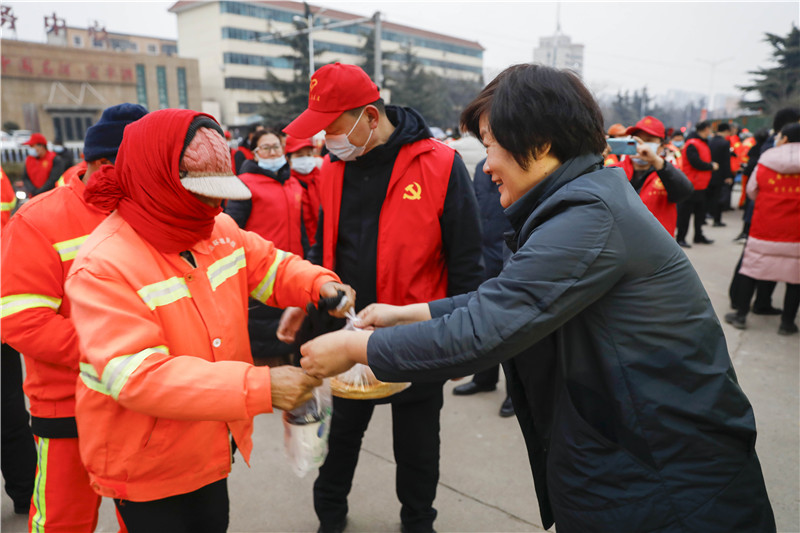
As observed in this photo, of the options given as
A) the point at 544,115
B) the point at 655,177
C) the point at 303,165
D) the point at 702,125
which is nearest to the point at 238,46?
the point at 702,125

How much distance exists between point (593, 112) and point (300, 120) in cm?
153

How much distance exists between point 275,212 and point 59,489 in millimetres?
2669

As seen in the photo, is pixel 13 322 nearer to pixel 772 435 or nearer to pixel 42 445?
pixel 42 445

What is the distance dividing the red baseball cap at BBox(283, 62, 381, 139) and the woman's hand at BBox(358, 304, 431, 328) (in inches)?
37.7

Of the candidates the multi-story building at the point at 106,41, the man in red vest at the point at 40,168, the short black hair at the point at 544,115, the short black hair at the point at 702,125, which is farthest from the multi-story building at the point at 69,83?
the short black hair at the point at 544,115

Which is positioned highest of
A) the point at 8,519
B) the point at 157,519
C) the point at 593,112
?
the point at 593,112

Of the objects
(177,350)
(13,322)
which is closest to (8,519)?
(13,322)

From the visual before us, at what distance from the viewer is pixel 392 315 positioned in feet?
6.29

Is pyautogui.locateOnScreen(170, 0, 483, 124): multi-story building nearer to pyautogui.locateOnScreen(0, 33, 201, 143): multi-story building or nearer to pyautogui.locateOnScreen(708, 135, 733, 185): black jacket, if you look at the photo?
pyautogui.locateOnScreen(0, 33, 201, 143): multi-story building

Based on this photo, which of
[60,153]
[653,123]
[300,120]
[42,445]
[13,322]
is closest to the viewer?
[13,322]

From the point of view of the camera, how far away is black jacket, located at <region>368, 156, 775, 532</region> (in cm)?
126

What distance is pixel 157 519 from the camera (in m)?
1.76

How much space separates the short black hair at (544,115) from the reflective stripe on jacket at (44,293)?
1.68 m

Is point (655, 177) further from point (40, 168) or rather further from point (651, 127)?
point (40, 168)
